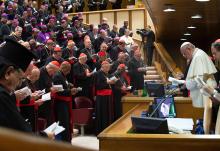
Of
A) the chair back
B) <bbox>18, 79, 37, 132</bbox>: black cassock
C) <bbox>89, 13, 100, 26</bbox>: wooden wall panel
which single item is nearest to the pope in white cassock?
<bbox>18, 79, 37, 132</bbox>: black cassock

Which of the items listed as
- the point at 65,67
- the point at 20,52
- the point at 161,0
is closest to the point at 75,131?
the point at 65,67

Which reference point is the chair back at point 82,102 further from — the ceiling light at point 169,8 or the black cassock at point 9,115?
the black cassock at point 9,115

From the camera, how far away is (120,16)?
20156mm

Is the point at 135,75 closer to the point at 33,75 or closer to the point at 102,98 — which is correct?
the point at 102,98

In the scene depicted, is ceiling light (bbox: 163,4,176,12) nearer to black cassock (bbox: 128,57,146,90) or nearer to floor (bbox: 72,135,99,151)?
black cassock (bbox: 128,57,146,90)

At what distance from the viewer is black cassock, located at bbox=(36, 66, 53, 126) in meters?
7.06

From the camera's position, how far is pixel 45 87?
711 cm

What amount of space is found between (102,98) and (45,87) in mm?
2452

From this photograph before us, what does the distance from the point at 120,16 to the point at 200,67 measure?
14959 mm

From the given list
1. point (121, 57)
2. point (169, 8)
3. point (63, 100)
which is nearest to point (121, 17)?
point (121, 57)

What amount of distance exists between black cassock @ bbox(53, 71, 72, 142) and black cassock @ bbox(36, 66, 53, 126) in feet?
1.18

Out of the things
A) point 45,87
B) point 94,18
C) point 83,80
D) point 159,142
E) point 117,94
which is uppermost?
point 94,18

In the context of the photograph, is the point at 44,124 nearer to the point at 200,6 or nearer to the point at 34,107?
the point at 34,107

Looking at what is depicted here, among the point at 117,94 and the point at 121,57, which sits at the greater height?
the point at 121,57
